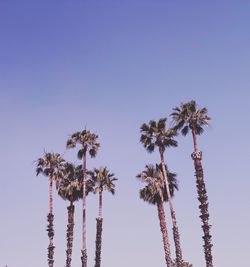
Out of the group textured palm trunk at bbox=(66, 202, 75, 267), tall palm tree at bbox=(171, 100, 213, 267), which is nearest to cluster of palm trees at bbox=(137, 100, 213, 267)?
tall palm tree at bbox=(171, 100, 213, 267)

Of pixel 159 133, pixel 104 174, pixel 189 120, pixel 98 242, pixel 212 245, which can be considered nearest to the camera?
pixel 212 245

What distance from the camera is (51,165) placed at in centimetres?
6694

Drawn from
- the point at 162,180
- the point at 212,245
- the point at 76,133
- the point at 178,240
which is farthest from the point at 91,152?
the point at 212,245

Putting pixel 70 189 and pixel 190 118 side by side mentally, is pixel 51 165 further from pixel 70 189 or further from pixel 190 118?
pixel 190 118

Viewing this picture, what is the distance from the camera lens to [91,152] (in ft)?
214

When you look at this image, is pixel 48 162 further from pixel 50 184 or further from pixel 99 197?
pixel 99 197

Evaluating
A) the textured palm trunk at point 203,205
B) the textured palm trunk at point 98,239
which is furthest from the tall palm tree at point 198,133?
the textured palm trunk at point 98,239

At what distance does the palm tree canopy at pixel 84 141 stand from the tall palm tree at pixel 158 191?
8.20 meters

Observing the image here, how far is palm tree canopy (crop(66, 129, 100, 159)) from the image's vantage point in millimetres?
64938

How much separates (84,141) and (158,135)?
11.7m

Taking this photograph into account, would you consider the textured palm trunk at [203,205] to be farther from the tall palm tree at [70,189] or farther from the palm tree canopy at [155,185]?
the tall palm tree at [70,189]

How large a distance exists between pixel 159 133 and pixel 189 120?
291 inches

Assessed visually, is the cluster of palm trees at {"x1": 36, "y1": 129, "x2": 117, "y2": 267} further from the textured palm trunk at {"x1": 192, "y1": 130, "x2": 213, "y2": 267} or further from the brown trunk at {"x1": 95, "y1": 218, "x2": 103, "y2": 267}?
the textured palm trunk at {"x1": 192, "y1": 130, "x2": 213, "y2": 267}

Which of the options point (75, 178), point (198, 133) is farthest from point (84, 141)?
point (198, 133)
